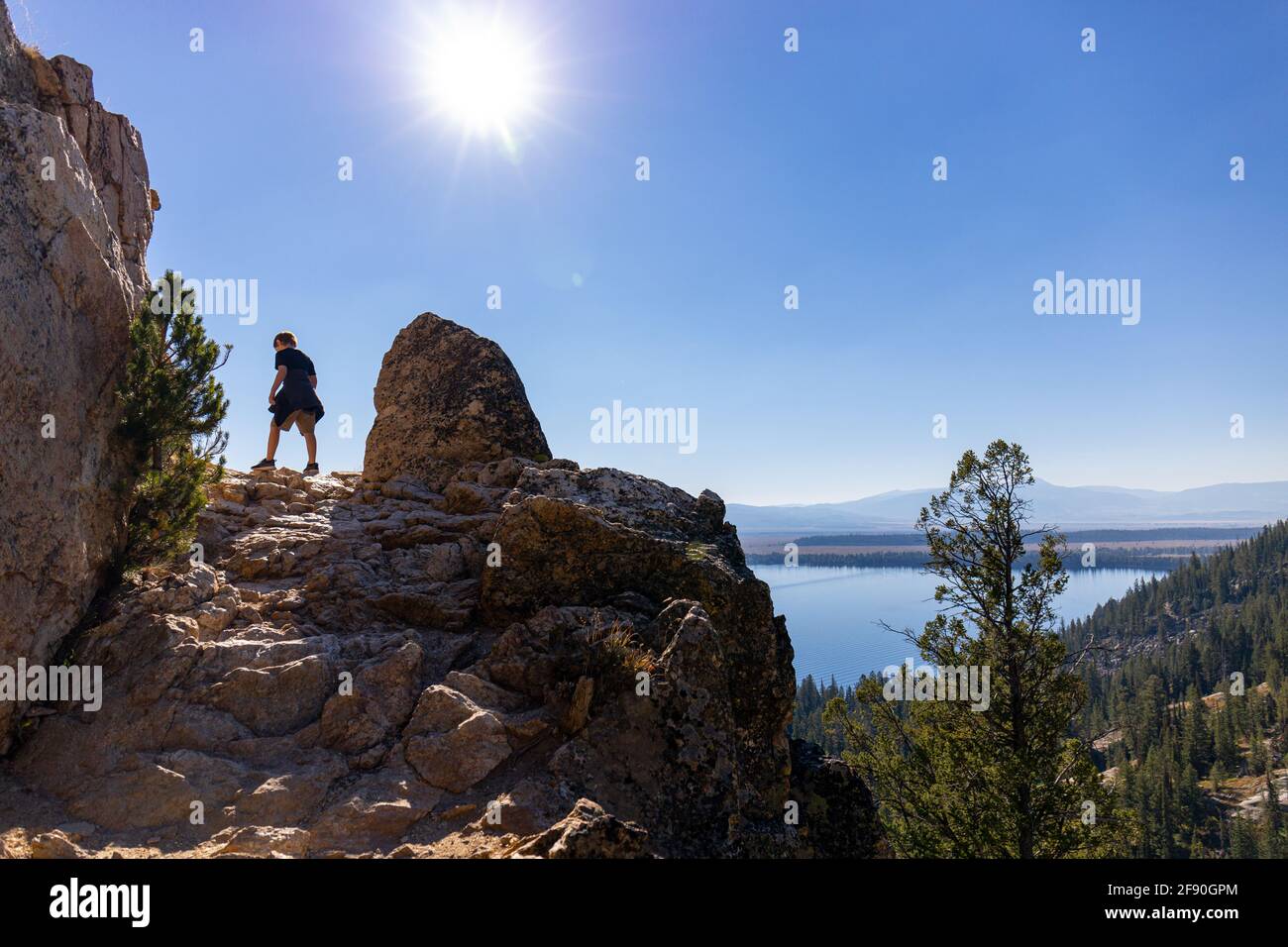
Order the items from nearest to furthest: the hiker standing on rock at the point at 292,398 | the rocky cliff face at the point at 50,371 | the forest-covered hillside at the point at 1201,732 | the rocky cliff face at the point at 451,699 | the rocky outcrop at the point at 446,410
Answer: the rocky cliff face at the point at 451,699, the rocky cliff face at the point at 50,371, the rocky outcrop at the point at 446,410, the hiker standing on rock at the point at 292,398, the forest-covered hillside at the point at 1201,732

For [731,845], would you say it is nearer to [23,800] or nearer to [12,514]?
[23,800]

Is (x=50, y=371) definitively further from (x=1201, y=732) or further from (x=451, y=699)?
(x=1201, y=732)

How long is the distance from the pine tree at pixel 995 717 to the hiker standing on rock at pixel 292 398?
53.0 feet

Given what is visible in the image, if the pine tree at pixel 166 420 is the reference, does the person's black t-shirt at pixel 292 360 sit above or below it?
above

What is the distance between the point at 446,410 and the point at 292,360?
453 centimetres

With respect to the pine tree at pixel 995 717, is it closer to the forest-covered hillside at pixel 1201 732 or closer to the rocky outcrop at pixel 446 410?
the rocky outcrop at pixel 446 410

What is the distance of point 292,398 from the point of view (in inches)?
626

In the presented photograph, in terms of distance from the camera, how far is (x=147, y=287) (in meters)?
11.3

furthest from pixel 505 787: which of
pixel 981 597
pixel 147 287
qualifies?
pixel 981 597

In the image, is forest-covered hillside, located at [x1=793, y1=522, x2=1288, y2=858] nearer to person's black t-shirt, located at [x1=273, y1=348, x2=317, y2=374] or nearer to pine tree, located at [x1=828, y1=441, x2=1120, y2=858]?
pine tree, located at [x1=828, y1=441, x2=1120, y2=858]

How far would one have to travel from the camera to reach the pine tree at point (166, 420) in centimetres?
957

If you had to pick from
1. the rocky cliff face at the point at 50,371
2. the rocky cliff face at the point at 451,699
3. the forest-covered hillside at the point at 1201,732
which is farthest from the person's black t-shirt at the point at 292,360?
the forest-covered hillside at the point at 1201,732
